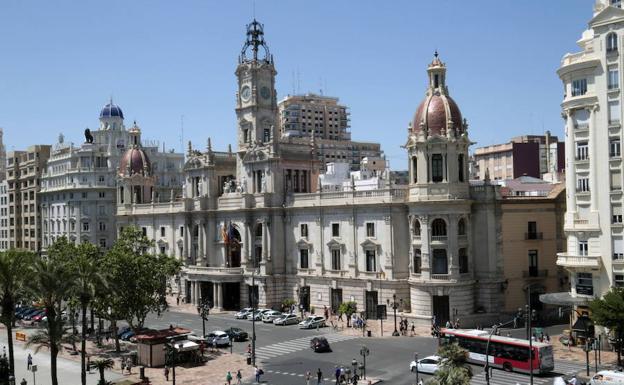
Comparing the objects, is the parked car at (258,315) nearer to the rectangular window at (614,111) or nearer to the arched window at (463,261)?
the arched window at (463,261)

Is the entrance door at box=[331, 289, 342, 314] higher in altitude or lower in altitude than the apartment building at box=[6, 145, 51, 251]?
lower

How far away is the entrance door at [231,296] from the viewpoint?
9156cm

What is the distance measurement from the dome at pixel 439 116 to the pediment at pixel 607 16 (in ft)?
52.7

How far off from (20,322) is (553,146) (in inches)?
3268

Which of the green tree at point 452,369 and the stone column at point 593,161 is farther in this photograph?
the stone column at point 593,161

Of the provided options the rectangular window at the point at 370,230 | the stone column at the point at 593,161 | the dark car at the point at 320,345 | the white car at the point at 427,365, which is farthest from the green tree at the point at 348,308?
the stone column at the point at 593,161

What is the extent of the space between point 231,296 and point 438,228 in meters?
31.1

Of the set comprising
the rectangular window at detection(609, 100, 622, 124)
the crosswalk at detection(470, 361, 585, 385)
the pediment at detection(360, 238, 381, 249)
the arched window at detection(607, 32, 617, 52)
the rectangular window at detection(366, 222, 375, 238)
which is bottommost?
the crosswalk at detection(470, 361, 585, 385)

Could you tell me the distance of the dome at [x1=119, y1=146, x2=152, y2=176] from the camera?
375ft

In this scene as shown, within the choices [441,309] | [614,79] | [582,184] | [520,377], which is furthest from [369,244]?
[614,79]

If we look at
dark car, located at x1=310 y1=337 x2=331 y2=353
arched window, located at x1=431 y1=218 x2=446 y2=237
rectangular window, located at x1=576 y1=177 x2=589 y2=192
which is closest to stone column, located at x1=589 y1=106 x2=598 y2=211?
rectangular window, located at x1=576 y1=177 x2=589 y2=192

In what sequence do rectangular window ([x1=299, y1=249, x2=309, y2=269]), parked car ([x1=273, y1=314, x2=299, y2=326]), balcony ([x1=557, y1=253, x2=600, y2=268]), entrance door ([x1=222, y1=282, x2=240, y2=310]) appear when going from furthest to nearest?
entrance door ([x1=222, y1=282, x2=240, y2=310]), rectangular window ([x1=299, y1=249, x2=309, y2=269]), parked car ([x1=273, y1=314, x2=299, y2=326]), balcony ([x1=557, y1=253, x2=600, y2=268])

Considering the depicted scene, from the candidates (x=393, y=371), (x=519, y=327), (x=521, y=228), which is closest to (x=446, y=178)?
(x=521, y=228)

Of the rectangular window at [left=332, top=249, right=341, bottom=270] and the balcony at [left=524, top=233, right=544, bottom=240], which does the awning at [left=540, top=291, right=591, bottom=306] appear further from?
the rectangular window at [left=332, top=249, right=341, bottom=270]
